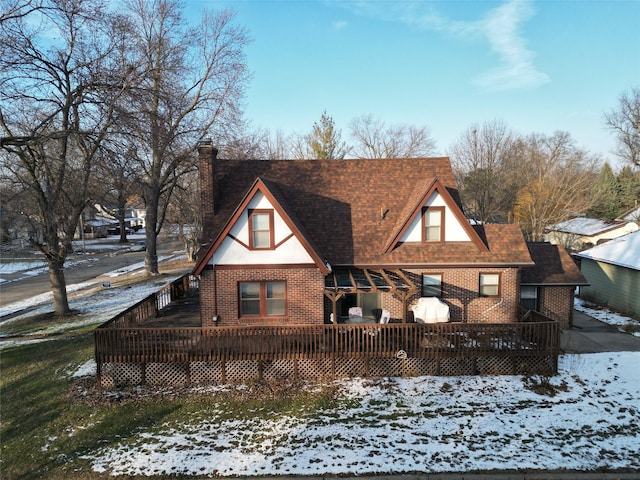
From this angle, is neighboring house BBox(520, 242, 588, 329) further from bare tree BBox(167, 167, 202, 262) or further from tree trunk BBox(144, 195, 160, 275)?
tree trunk BBox(144, 195, 160, 275)

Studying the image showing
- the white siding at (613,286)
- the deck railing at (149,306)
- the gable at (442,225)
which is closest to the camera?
the deck railing at (149,306)

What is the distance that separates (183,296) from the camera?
66.5 ft

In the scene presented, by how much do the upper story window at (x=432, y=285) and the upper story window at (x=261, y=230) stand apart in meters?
6.27

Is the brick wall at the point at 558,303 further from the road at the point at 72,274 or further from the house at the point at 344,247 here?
the road at the point at 72,274

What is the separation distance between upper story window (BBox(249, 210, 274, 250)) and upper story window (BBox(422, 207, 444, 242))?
608 centimetres

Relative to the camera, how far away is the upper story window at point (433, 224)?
49.2 ft

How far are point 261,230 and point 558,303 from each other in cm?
1337

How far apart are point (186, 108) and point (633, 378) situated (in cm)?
3315

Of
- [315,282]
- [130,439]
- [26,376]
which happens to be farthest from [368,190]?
[26,376]

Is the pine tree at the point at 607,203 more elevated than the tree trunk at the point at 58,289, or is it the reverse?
the pine tree at the point at 607,203

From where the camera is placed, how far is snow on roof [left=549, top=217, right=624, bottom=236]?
3594 centimetres

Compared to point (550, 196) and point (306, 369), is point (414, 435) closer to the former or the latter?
point (306, 369)

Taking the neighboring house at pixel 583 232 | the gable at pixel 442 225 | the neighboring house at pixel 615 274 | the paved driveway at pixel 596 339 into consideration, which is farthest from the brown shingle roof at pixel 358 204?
the neighboring house at pixel 583 232

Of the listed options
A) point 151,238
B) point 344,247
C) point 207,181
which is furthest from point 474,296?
point 151,238
